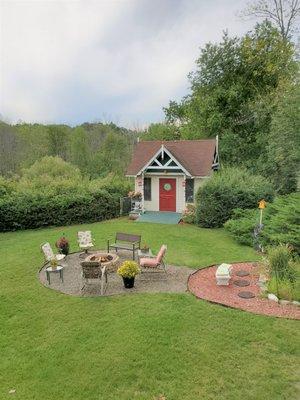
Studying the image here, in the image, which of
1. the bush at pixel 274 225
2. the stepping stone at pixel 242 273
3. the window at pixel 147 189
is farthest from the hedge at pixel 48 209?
the stepping stone at pixel 242 273

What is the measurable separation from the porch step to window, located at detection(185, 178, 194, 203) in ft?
4.39

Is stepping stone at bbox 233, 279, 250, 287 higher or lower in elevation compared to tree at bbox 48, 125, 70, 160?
lower

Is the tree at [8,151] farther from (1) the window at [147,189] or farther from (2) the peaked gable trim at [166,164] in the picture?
(2) the peaked gable trim at [166,164]

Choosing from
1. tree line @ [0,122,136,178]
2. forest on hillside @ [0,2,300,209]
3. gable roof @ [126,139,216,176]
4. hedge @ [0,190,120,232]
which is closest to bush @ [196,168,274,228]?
gable roof @ [126,139,216,176]

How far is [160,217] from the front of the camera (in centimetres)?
2305

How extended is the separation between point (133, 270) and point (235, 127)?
81.9 ft

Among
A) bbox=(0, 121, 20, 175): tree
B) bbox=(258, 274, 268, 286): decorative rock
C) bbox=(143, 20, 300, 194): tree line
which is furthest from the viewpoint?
bbox=(0, 121, 20, 175): tree

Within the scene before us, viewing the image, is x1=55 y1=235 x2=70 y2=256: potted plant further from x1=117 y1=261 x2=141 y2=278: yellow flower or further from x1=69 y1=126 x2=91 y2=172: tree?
x1=69 y1=126 x2=91 y2=172: tree

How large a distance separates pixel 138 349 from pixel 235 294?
427cm

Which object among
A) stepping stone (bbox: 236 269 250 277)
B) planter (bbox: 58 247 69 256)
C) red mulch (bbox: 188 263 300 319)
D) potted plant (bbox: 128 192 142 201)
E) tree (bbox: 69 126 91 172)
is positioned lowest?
red mulch (bbox: 188 263 300 319)

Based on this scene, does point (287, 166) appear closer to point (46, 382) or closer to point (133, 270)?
point (133, 270)

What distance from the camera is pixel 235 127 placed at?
105ft

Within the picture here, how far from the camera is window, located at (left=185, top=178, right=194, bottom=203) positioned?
23.5 metres

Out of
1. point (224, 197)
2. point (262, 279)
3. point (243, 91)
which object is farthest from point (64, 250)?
point (243, 91)
